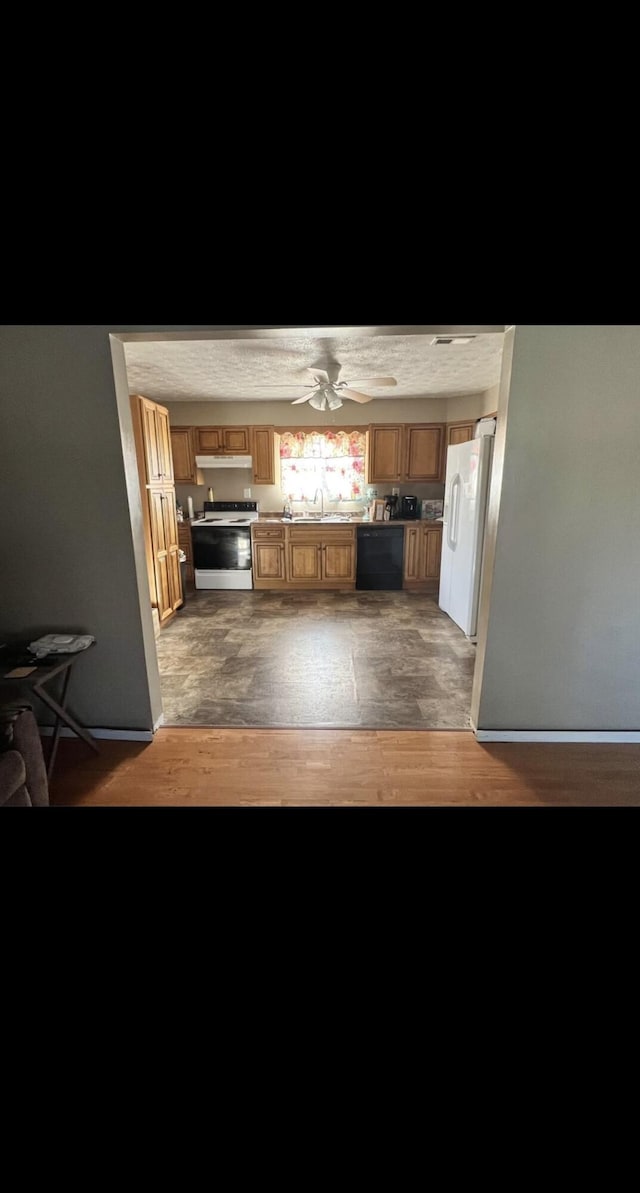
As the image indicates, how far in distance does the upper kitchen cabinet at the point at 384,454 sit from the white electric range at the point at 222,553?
158cm

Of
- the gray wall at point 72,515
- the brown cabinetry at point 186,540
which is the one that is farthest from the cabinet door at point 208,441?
the gray wall at point 72,515

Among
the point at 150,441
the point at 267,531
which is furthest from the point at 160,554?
the point at 267,531

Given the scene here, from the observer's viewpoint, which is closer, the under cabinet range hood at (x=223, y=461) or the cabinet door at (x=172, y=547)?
the cabinet door at (x=172, y=547)

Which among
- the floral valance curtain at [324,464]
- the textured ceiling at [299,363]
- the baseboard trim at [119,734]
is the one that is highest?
the textured ceiling at [299,363]

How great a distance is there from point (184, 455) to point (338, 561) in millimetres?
2269

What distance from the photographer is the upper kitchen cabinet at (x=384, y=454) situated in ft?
18.5

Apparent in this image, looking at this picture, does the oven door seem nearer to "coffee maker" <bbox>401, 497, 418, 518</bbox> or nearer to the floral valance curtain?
the floral valance curtain

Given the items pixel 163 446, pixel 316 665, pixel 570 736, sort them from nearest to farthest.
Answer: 1. pixel 570 736
2. pixel 316 665
3. pixel 163 446

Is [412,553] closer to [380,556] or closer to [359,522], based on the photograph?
[380,556]

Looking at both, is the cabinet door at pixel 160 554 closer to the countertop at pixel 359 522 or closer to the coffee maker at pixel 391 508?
the countertop at pixel 359 522

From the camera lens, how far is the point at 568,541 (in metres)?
2.39
